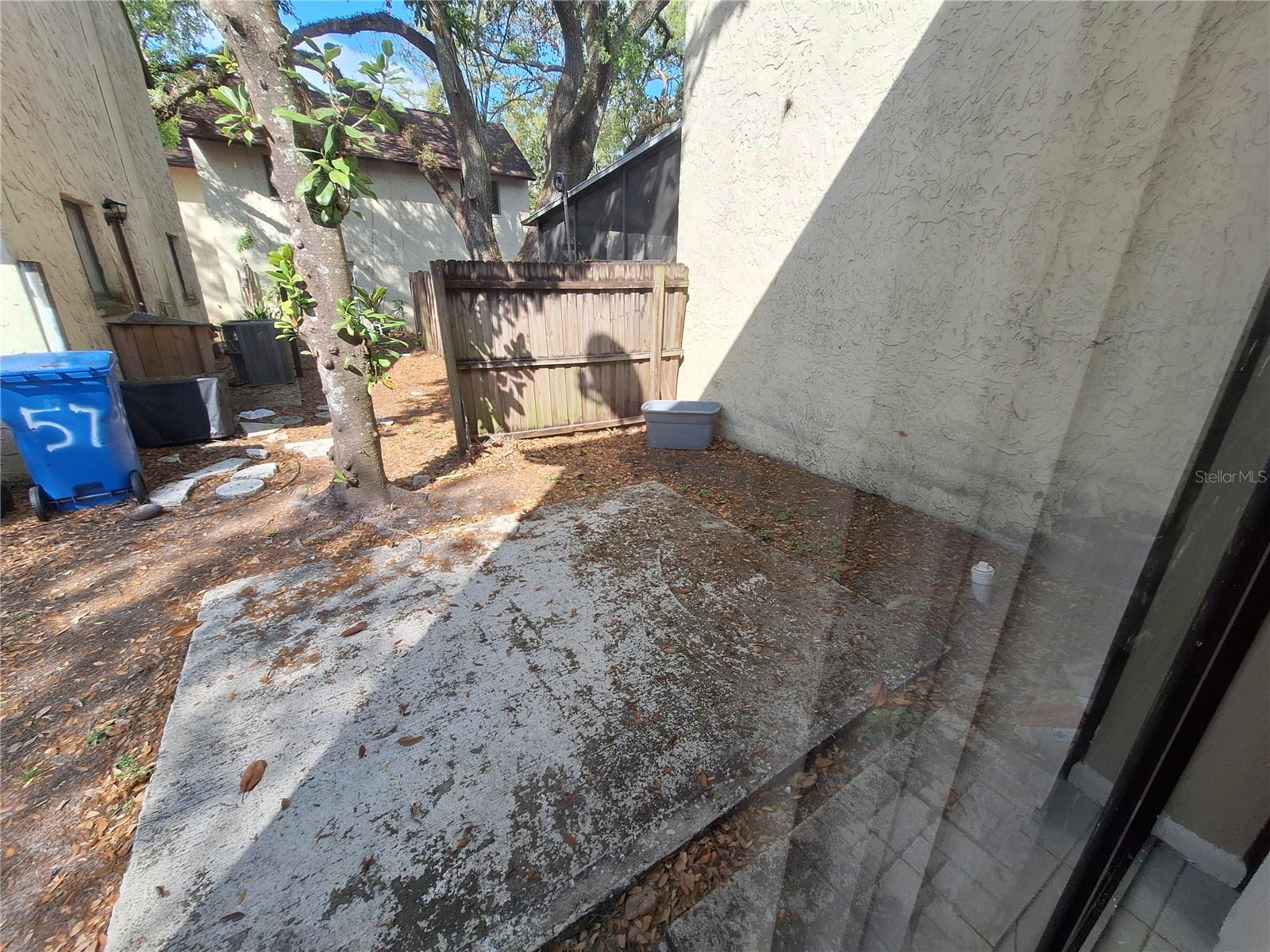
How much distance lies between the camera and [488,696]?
7.41ft

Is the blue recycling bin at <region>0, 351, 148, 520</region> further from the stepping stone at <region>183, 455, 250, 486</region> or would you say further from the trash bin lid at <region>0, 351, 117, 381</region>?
the stepping stone at <region>183, 455, 250, 486</region>

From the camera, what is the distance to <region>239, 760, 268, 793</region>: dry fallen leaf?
185 cm

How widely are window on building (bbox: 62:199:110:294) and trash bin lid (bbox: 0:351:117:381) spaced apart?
110 inches

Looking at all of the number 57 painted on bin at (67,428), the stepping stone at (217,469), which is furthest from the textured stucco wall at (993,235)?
the number 57 painted on bin at (67,428)

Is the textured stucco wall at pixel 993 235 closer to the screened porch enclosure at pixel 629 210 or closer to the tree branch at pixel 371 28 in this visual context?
the screened porch enclosure at pixel 629 210

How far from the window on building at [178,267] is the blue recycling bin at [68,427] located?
781cm

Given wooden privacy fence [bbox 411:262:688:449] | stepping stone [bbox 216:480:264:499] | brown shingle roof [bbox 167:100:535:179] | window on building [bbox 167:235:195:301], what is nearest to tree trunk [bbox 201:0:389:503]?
stepping stone [bbox 216:480:264:499]

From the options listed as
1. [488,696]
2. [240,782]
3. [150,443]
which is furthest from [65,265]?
[488,696]

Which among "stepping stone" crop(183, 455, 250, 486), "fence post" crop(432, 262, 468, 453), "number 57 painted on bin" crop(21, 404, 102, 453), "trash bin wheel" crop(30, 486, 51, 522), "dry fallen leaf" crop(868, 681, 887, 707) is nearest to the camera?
"dry fallen leaf" crop(868, 681, 887, 707)

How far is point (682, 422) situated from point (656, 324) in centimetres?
146

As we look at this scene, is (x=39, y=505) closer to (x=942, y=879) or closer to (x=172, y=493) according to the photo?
(x=172, y=493)

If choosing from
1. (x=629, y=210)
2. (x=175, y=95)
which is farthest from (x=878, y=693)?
(x=175, y=95)

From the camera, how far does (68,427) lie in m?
3.93

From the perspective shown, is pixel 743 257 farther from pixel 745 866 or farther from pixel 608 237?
pixel 745 866
